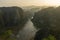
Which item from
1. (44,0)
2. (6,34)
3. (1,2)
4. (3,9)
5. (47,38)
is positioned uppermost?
(1,2)

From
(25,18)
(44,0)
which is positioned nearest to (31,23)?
(25,18)

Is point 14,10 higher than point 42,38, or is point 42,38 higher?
point 14,10

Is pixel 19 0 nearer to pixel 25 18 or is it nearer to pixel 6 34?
pixel 25 18

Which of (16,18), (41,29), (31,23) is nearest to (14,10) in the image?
(16,18)

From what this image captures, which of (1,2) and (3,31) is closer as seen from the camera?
(3,31)

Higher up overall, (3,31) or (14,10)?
(14,10)

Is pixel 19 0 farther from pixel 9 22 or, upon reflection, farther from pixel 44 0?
pixel 9 22

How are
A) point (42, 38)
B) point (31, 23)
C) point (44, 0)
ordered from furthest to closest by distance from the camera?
point (44, 0)
point (31, 23)
point (42, 38)

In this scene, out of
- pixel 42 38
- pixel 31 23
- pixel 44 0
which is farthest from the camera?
pixel 44 0

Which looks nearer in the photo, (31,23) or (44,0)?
(31,23)
